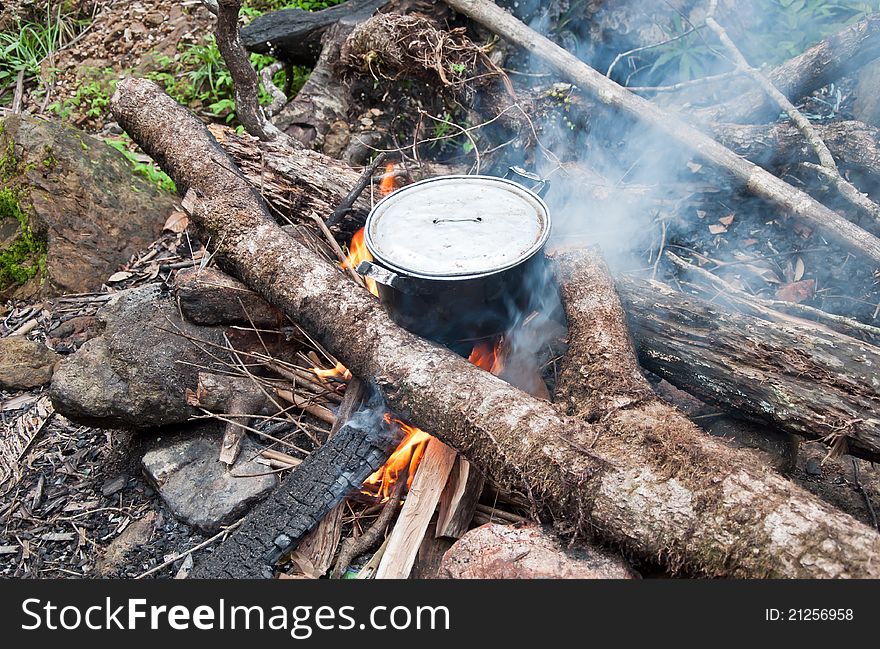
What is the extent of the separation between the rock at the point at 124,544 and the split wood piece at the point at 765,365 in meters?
2.54

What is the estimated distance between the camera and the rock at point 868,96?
4426mm

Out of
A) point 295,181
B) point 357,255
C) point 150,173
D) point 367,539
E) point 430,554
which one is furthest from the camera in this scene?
point 150,173

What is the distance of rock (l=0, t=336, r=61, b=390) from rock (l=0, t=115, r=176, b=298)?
59 centimetres

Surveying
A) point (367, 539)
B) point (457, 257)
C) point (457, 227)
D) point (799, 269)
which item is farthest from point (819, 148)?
point (367, 539)

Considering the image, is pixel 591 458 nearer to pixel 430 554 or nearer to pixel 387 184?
pixel 430 554

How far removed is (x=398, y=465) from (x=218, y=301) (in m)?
1.38

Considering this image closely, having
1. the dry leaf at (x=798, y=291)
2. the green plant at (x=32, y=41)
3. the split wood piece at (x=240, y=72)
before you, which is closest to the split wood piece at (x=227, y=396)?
the split wood piece at (x=240, y=72)

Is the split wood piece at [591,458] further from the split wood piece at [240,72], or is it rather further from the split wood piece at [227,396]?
the split wood piece at [240,72]

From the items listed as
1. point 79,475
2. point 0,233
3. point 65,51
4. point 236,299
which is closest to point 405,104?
point 236,299

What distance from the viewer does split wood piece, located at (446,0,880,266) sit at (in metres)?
3.67

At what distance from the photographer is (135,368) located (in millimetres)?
3504

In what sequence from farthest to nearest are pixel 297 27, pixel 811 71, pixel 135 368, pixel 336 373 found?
pixel 297 27
pixel 811 71
pixel 336 373
pixel 135 368

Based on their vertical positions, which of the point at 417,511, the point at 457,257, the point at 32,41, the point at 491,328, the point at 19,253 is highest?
the point at 32,41

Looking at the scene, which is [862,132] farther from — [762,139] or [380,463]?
[380,463]
